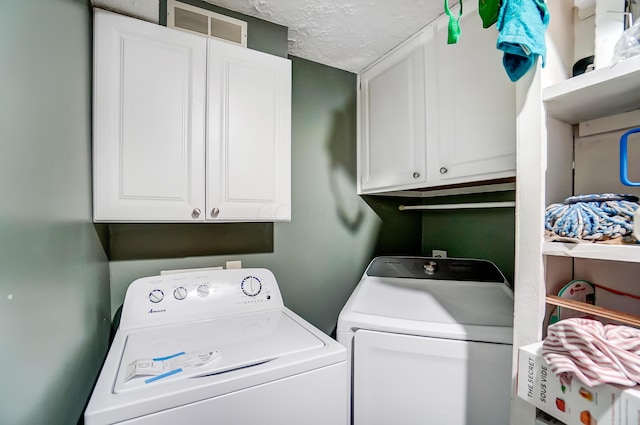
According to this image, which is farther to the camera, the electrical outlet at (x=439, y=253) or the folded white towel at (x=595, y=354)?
the electrical outlet at (x=439, y=253)

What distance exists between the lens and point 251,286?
5.02 ft

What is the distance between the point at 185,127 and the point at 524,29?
4.16 feet

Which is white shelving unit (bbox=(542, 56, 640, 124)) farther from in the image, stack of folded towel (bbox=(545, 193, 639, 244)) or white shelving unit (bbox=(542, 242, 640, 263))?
white shelving unit (bbox=(542, 242, 640, 263))

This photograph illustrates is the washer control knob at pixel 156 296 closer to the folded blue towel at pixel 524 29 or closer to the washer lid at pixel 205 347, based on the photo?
the washer lid at pixel 205 347

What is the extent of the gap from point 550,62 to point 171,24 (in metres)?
1.53

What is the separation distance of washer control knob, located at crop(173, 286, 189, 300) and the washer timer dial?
0.27m

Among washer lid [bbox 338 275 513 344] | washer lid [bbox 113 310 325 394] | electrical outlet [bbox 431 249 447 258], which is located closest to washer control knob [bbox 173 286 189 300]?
washer lid [bbox 113 310 325 394]

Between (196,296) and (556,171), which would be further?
(196,296)

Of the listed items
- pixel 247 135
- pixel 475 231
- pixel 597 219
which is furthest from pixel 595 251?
pixel 247 135

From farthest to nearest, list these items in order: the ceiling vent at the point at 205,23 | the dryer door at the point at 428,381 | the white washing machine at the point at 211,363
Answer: the ceiling vent at the point at 205,23 < the dryer door at the point at 428,381 < the white washing machine at the point at 211,363

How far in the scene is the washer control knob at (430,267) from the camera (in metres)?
1.72

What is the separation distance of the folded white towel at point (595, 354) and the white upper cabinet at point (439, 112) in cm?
69

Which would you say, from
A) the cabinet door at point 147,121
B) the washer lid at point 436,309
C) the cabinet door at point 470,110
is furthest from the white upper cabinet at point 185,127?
the cabinet door at point 470,110

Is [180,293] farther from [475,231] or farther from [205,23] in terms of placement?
[475,231]
